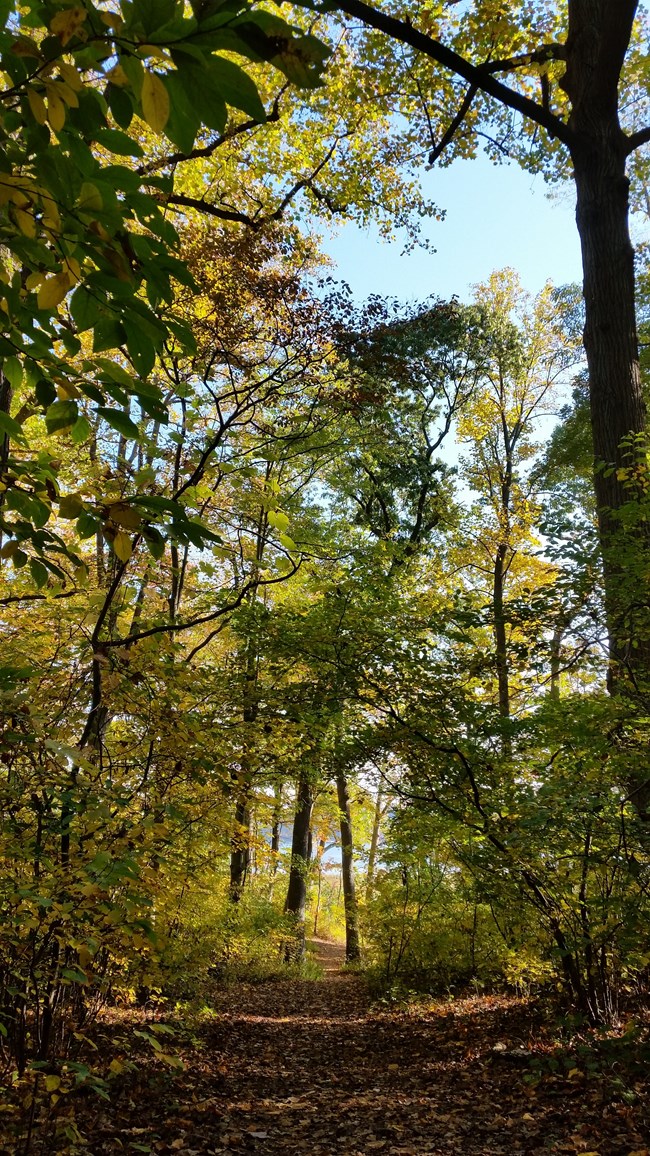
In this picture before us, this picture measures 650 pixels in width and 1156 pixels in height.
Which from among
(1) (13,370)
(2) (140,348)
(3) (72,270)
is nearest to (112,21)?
(3) (72,270)

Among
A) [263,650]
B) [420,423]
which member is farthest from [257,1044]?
[420,423]

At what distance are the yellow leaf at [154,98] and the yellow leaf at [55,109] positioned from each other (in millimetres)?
134

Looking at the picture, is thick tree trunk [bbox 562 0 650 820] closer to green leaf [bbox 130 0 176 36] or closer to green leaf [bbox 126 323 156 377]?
green leaf [bbox 126 323 156 377]

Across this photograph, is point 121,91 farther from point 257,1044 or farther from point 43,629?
point 257,1044

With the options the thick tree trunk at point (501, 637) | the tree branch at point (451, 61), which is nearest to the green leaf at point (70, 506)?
the thick tree trunk at point (501, 637)

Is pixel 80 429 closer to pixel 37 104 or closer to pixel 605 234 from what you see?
pixel 37 104

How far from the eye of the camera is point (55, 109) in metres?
0.84

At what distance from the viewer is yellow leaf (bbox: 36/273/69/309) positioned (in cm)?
102

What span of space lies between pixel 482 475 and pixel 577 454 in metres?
3.81

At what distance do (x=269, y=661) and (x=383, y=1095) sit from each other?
3.64 meters

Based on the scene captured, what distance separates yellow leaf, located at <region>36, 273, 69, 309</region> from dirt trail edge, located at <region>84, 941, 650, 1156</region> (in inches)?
168

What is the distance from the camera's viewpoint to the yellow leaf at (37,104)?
2.79 feet

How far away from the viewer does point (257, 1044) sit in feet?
21.8

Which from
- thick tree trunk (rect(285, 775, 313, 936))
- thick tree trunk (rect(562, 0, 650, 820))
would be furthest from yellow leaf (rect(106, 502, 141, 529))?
thick tree trunk (rect(285, 775, 313, 936))
